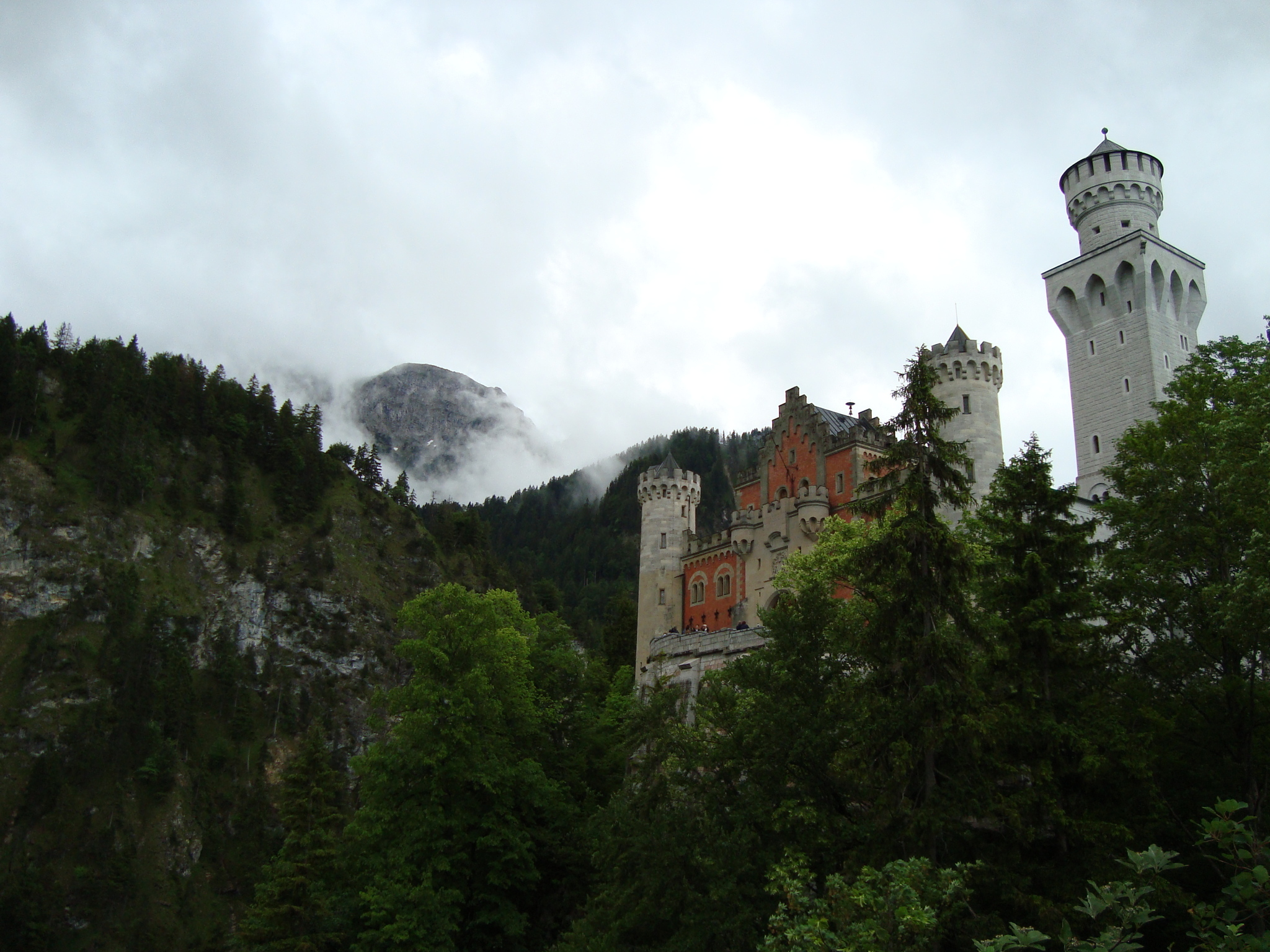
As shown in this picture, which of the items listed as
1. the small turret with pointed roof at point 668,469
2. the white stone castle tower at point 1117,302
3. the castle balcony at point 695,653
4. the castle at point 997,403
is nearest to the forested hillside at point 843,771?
the castle balcony at point 695,653

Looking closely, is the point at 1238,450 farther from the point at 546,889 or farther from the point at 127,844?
the point at 127,844

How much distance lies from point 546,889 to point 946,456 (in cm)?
2589

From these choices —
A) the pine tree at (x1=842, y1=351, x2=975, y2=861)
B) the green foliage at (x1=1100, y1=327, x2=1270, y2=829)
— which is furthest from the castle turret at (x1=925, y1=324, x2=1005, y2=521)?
the pine tree at (x1=842, y1=351, x2=975, y2=861)

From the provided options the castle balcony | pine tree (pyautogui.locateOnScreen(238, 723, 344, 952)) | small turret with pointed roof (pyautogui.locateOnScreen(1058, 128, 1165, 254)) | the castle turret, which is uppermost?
small turret with pointed roof (pyautogui.locateOnScreen(1058, 128, 1165, 254))

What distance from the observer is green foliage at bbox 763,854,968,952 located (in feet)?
51.5

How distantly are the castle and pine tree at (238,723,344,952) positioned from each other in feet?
55.8

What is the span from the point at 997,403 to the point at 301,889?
1497 inches

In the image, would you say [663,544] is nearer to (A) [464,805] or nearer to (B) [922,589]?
(A) [464,805]

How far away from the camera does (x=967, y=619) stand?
21.6m

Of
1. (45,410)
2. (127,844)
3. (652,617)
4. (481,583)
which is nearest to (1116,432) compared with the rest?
(652,617)

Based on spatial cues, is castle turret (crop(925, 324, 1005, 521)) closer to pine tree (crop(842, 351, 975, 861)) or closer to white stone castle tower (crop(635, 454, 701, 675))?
white stone castle tower (crop(635, 454, 701, 675))

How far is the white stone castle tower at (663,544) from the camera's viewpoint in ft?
212

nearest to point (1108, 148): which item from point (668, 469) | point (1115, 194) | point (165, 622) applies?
point (1115, 194)

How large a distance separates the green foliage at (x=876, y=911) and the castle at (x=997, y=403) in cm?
2672
